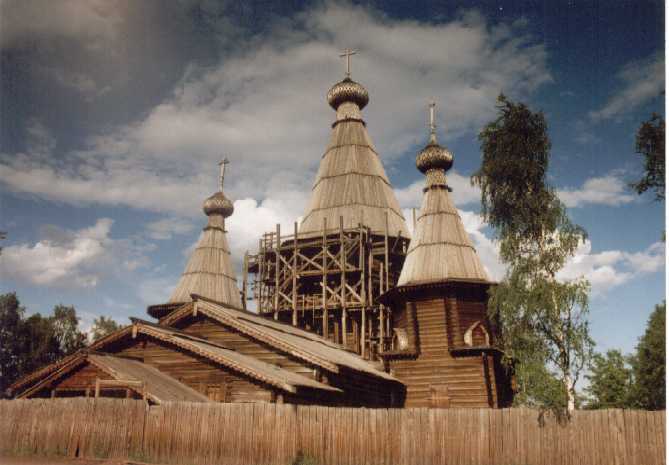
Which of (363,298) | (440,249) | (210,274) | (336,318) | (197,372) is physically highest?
(210,274)

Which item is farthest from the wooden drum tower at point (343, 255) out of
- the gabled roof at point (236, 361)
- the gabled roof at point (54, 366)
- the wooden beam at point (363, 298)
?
the gabled roof at point (54, 366)

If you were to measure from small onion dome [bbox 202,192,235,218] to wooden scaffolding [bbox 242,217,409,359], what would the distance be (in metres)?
6.05

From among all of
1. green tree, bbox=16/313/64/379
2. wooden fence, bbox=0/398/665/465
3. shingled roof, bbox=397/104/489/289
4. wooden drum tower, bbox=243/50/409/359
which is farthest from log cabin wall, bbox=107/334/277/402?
green tree, bbox=16/313/64/379

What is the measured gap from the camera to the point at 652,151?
14.8 m

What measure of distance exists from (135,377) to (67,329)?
29.4m

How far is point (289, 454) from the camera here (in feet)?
46.5

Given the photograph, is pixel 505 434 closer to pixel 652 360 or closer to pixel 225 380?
pixel 225 380

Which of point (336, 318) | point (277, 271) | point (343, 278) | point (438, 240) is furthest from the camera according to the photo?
point (277, 271)

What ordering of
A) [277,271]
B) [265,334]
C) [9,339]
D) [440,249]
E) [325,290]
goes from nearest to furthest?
[265,334] → [440,249] → [325,290] → [277,271] → [9,339]

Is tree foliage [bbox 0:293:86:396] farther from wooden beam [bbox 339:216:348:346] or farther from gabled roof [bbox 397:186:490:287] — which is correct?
gabled roof [bbox 397:186:490:287]

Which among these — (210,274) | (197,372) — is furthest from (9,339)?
(197,372)

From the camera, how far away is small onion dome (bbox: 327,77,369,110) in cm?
3966

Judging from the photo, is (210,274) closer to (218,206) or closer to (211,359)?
(218,206)

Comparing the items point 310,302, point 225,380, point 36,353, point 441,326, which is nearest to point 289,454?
point 225,380
